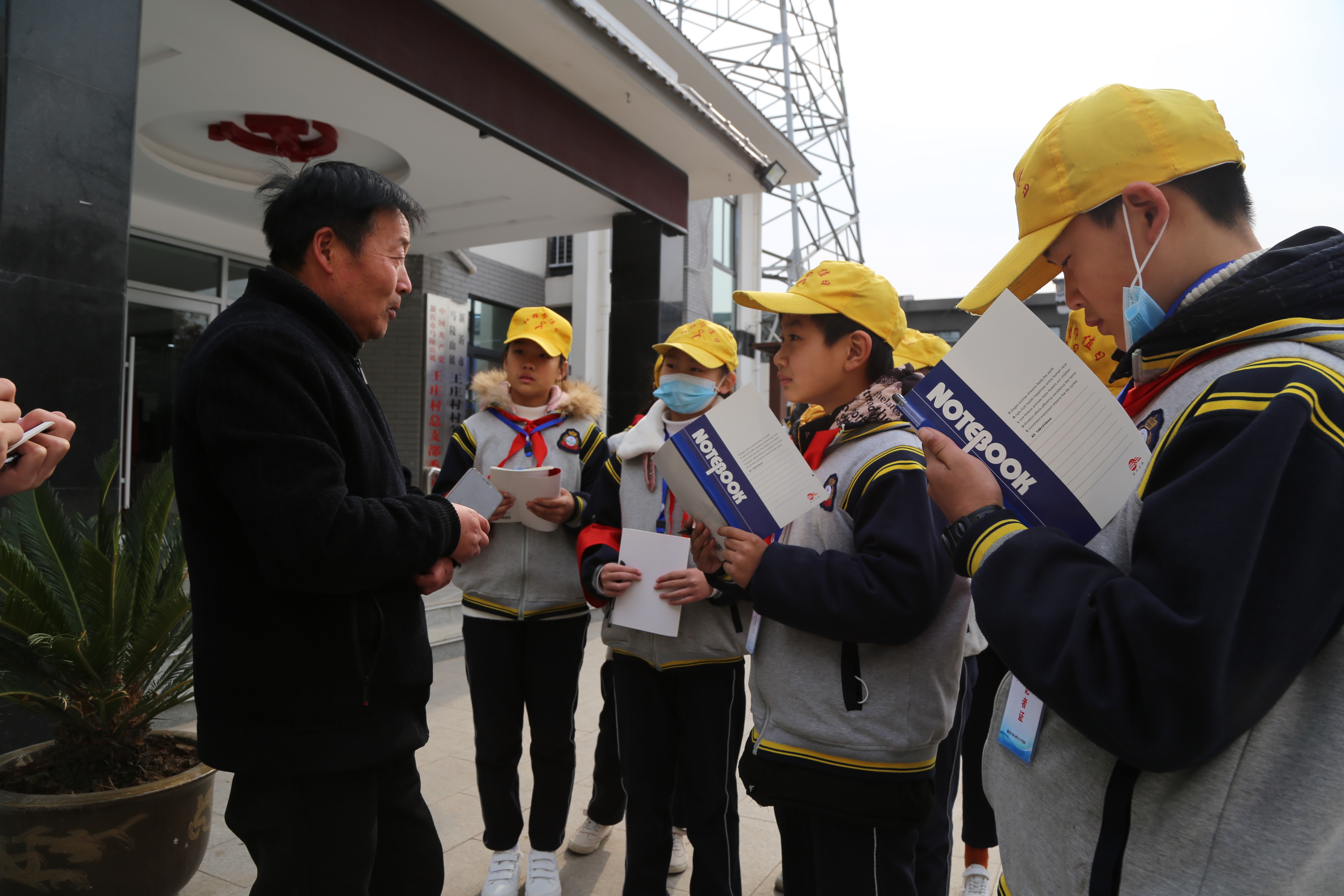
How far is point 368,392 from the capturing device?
5.85ft

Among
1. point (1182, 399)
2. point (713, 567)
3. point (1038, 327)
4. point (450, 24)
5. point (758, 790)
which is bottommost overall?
point (758, 790)

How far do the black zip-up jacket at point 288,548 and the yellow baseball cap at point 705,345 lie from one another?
1335 millimetres

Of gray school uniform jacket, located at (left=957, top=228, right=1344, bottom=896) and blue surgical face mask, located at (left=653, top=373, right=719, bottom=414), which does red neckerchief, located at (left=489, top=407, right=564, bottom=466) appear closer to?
blue surgical face mask, located at (left=653, top=373, right=719, bottom=414)

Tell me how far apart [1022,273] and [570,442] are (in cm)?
223

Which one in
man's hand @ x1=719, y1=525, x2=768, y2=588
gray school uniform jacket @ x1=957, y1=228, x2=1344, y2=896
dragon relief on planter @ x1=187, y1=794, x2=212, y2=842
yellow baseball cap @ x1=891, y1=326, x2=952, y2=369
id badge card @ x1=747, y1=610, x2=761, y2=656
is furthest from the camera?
yellow baseball cap @ x1=891, y1=326, x2=952, y2=369

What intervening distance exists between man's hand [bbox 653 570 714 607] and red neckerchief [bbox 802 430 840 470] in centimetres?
47

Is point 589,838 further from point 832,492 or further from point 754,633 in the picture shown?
point 832,492

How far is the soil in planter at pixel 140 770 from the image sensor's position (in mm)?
2299

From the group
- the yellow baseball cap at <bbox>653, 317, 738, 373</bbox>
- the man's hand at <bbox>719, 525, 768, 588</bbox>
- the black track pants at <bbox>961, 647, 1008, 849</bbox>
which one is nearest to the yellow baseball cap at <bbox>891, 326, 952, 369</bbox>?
the yellow baseball cap at <bbox>653, 317, 738, 373</bbox>

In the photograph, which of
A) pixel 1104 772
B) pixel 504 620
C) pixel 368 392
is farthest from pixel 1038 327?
pixel 504 620

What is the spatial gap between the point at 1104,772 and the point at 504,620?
2.23 meters

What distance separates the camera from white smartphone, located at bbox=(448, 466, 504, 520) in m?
2.21

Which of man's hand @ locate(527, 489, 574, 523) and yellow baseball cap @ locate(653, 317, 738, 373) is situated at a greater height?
yellow baseball cap @ locate(653, 317, 738, 373)

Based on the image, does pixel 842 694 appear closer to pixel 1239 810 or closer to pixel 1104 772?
pixel 1104 772
